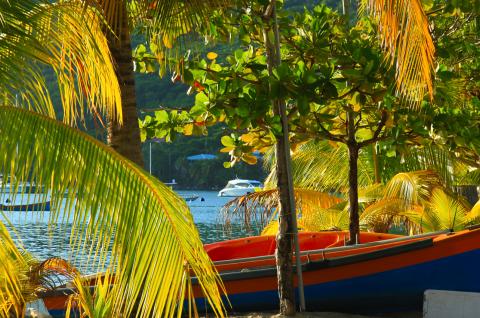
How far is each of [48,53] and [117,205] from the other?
1.43m

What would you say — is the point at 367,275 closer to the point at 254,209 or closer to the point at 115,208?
the point at 254,209

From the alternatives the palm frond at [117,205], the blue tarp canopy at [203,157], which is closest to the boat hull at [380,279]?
the palm frond at [117,205]

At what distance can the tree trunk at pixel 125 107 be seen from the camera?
6715 millimetres

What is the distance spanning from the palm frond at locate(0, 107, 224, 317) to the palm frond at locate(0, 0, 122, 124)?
67cm

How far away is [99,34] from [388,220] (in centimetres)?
661

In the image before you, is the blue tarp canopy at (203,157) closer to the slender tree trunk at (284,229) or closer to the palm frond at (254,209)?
the palm frond at (254,209)

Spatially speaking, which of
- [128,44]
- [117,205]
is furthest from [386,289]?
[117,205]

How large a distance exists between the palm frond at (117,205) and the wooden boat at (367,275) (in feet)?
12.0

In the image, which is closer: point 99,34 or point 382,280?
point 99,34

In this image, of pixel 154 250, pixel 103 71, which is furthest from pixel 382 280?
pixel 154 250

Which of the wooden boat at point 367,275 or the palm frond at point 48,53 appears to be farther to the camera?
the wooden boat at point 367,275

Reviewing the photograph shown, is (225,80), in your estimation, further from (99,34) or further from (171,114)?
(99,34)

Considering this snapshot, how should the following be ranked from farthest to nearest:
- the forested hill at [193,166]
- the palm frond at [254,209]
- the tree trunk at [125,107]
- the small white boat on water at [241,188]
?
the forested hill at [193,166] < the small white boat on water at [241,188] < the palm frond at [254,209] < the tree trunk at [125,107]

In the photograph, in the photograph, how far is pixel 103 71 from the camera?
584 centimetres
